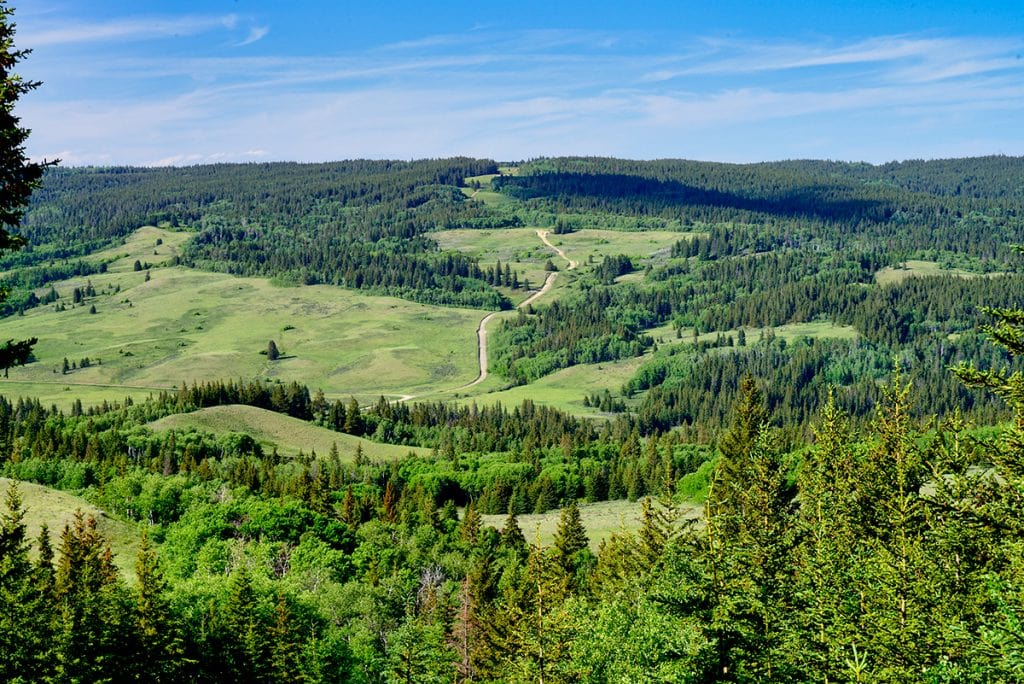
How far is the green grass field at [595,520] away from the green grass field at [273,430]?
4623cm

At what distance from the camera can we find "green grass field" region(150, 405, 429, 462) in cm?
18100

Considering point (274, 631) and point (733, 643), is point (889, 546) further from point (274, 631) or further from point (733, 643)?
point (274, 631)

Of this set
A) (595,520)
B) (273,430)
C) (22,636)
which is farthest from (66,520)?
(273,430)

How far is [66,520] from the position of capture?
3716 inches

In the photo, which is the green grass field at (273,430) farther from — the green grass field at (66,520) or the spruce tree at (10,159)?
the spruce tree at (10,159)

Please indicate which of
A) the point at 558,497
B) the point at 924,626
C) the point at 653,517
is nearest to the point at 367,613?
the point at 653,517

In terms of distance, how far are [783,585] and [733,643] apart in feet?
27.9

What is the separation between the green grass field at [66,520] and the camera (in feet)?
306

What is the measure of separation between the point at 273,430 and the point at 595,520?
3194 inches

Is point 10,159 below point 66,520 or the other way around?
the other way around

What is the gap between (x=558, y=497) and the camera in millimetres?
158375

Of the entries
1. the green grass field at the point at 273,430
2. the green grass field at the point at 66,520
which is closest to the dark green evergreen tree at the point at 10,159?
the green grass field at the point at 66,520

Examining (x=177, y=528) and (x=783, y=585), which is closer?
(x=783, y=585)

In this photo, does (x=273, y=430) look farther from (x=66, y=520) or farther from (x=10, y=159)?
(x=10, y=159)
